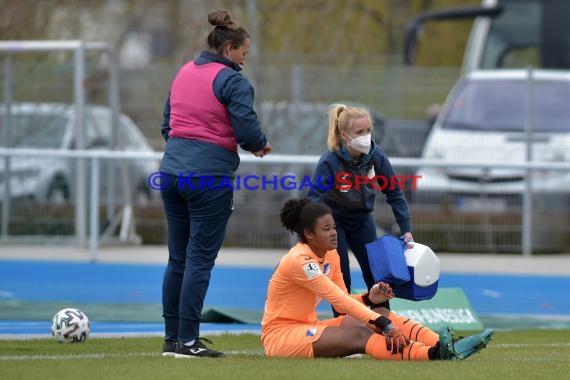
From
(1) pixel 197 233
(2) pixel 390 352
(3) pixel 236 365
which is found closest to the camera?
(3) pixel 236 365

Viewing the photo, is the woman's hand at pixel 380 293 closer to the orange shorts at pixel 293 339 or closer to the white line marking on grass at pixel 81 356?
the orange shorts at pixel 293 339

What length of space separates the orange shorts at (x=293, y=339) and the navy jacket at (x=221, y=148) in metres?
0.97

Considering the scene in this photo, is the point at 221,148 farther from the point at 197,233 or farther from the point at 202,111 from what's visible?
the point at 197,233

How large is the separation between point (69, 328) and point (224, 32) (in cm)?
238

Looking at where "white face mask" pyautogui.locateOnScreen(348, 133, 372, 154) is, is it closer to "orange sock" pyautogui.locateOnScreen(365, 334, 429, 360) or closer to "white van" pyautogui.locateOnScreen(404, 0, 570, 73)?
"orange sock" pyautogui.locateOnScreen(365, 334, 429, 360)

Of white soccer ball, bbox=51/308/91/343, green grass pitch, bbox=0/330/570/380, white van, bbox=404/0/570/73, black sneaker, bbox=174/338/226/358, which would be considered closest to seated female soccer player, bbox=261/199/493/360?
green grass pitch, bbox=0/330/570/380

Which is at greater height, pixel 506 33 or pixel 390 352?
pixel 506 33

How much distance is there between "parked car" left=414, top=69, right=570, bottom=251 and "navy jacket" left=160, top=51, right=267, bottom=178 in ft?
25.3

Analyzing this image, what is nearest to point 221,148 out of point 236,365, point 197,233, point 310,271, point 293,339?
point 197,233

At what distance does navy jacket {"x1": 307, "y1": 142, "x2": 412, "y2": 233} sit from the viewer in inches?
335

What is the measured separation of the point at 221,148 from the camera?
25.6 ft

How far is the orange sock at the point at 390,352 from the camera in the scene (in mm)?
7641

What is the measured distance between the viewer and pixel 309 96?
18.9 meters

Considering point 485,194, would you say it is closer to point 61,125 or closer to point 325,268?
point 61,125
